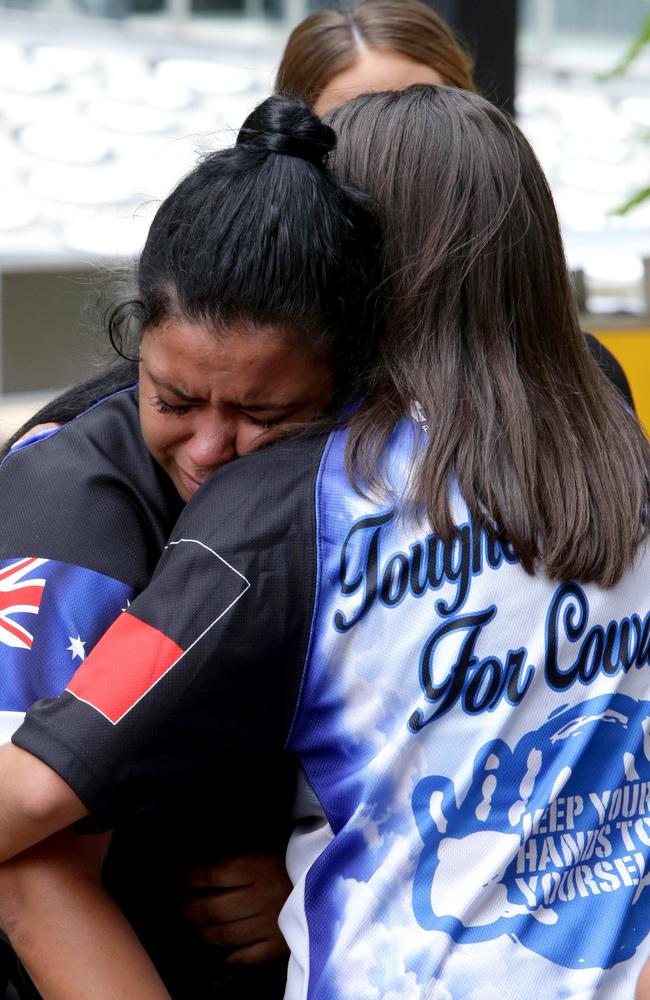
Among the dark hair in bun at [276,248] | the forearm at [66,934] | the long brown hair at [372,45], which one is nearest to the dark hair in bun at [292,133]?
the dark hair in bun at [276,248]

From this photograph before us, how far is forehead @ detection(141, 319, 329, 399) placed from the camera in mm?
1320

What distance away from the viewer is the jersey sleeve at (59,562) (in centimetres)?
130

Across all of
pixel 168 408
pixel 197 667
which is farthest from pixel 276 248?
pixel 197 667

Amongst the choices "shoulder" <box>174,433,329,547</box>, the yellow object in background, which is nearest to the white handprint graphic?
"shoulder" <box>174,433,329,547</box>

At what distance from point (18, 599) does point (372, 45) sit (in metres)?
1.77

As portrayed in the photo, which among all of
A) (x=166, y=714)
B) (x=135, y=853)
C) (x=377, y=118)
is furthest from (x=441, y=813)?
(x=377, y=118)

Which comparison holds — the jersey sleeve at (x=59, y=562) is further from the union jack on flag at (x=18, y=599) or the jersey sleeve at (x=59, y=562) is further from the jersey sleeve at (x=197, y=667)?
the jersey sleeve at (x=197, y=667)

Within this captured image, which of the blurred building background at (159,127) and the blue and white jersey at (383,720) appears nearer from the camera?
the blue and white jersey at (383,720)

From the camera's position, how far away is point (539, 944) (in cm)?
120

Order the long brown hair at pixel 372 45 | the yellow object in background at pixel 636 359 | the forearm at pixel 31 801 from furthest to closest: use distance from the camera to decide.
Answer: the yellow object in background at pixel 636 359 → the long brown hair at pixel 372 45 → the forearm at pixel 31 801

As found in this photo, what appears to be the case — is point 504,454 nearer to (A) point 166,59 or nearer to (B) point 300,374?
(B) point 300,374

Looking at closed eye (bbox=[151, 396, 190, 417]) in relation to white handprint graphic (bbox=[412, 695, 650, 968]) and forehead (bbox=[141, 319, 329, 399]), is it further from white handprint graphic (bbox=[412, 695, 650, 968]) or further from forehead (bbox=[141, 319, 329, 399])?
white handprint graphic (bbox=[412, 695, 650, 968])

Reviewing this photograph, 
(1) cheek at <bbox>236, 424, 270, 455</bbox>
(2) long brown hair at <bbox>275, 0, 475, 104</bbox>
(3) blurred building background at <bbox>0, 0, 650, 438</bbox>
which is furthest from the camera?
(3) blurred building background at <bbox>0, 0, 650, 438</bbox>

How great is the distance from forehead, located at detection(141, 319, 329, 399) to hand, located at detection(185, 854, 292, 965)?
1.76 feet
